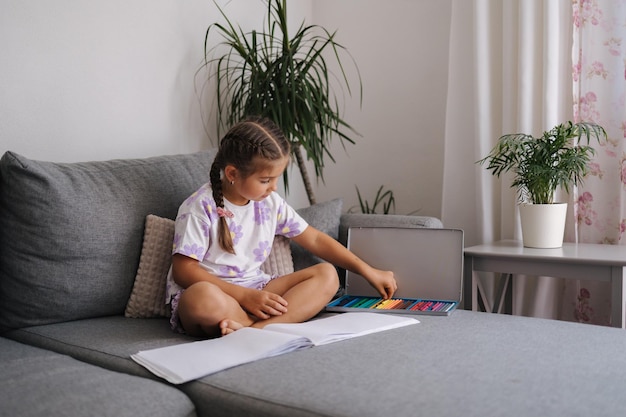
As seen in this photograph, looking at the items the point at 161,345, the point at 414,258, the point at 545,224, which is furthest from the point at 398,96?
the point at 161,345

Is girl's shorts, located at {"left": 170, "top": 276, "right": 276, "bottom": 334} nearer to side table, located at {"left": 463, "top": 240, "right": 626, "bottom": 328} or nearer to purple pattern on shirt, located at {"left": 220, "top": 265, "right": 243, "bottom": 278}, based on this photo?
purple pattern on shirt, located at {"left": 220, "top": 265, "right": 243, "bottom": 278}

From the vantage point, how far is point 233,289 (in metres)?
1.67

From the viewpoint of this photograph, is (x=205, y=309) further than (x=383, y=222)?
No

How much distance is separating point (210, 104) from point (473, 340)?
1.56 m

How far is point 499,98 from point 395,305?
3.75 ft

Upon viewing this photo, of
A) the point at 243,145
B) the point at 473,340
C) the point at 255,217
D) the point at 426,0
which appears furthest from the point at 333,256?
the point at 426,0

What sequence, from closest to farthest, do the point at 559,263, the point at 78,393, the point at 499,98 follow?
the point at 78,393
the point at 559,263
the point at 499,98

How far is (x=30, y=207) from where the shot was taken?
5.34 feet

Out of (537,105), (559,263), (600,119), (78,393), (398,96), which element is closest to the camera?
(78,393)

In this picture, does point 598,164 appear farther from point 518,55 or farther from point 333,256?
point 333,256

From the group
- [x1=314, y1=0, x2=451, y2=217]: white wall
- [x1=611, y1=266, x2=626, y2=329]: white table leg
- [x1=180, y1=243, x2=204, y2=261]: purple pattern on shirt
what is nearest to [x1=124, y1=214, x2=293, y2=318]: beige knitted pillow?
[x1=180, y1=243, x2=204, y2=261]: purple pattern on shirt

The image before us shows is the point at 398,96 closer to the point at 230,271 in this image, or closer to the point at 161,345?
the point at 230,271

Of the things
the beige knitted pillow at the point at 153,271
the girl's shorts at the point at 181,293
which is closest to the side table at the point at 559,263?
the girl's shorts at the point at 181,293

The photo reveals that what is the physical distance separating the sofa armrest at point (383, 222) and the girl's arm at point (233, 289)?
53cm
